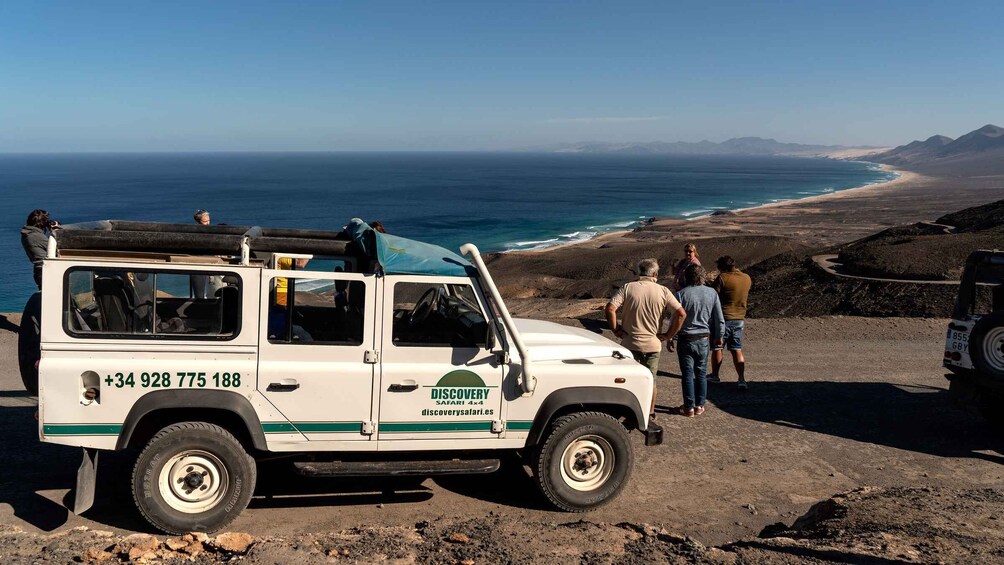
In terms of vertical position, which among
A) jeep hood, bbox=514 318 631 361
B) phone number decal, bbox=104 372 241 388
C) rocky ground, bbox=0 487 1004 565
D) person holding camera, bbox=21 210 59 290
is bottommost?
rocky ground, bbox=0 487 1004 565

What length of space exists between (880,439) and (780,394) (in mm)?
1652

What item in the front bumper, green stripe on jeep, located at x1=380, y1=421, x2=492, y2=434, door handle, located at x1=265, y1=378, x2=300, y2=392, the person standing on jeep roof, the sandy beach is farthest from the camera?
the sandy beach

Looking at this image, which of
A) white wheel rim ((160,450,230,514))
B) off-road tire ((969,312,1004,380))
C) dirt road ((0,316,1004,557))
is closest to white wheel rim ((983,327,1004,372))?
off-road tire ((969,312,1004,380))

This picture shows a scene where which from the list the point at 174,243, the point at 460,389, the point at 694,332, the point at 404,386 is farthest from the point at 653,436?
the point at 174,243

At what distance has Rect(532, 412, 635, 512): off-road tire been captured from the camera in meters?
6.09

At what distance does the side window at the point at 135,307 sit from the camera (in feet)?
17.5

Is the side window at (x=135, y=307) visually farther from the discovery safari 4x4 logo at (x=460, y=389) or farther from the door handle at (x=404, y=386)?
the discovery safari 4x4 logo at (x=460, y=389)

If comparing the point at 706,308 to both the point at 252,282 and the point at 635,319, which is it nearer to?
the point at 635,319

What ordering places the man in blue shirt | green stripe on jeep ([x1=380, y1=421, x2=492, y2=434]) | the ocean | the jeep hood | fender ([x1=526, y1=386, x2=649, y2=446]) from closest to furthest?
green stripe on jeep ([x1=380, y1=421, x2=492, y2=434]) < fender ([x1=526, y1=386, x2=649, y2=446]) < the jeep hood < the man in blue shirt < the ocean

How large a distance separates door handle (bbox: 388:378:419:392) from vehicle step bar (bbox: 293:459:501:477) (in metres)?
0.60

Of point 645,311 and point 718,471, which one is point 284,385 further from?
point 718,471

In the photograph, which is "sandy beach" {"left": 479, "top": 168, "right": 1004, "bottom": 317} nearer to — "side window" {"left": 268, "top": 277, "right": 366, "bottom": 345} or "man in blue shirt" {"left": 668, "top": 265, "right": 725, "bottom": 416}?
"man in blue shirt" {"left": 668, "top": 265, "right": 725, "bottom": 416}

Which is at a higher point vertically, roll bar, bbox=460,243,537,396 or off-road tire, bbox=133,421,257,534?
roll bar, bbox=460,243,537,396

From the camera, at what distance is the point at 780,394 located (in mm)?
9945
